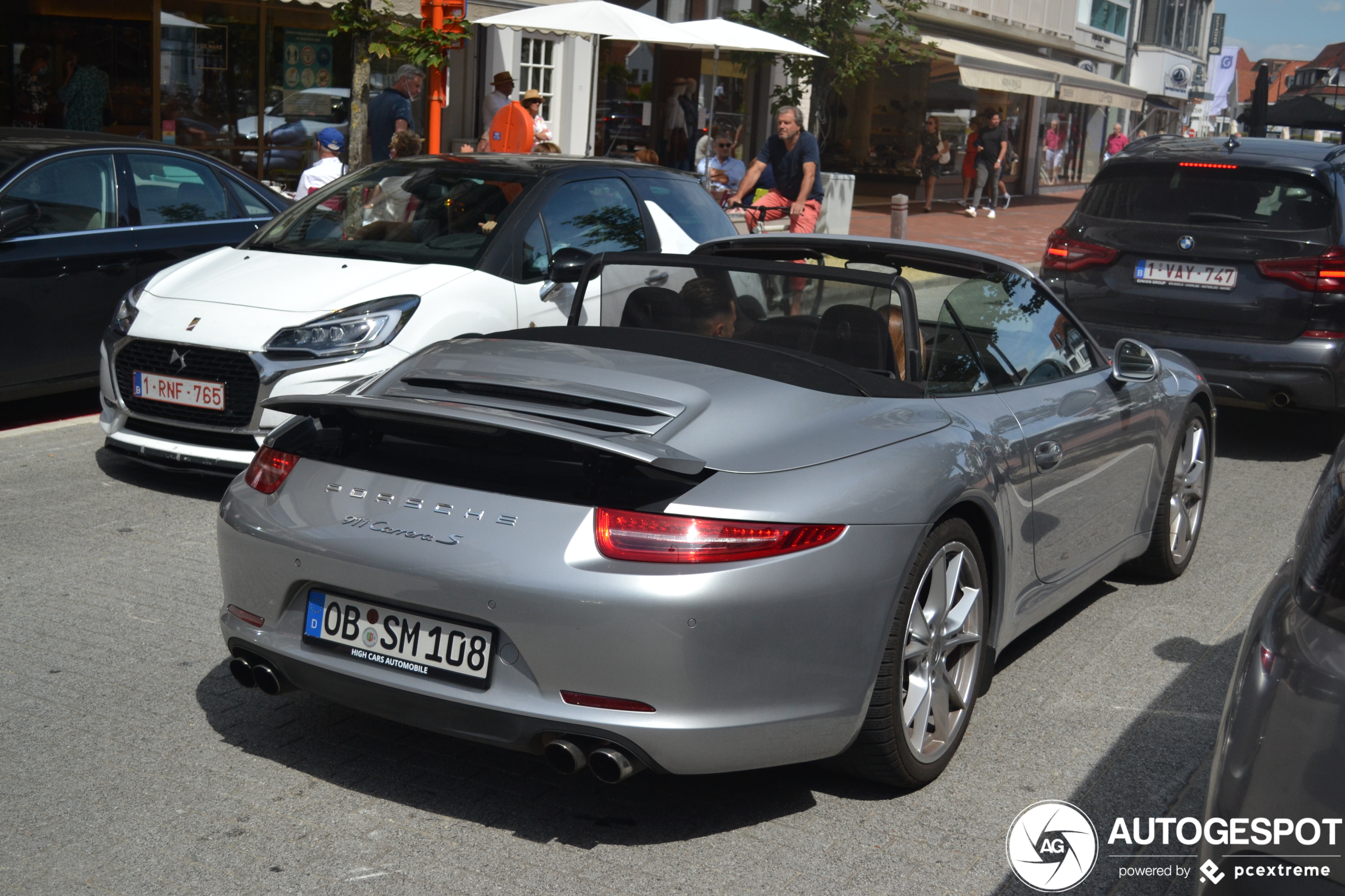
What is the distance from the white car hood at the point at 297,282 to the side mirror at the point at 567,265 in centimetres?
43

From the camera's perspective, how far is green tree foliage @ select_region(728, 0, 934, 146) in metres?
20.2

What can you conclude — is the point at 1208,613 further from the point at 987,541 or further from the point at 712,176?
the point at 712,176

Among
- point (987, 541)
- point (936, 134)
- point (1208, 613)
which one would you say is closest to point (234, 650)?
point (987, 541)

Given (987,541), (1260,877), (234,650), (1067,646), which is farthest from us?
(1067,646)

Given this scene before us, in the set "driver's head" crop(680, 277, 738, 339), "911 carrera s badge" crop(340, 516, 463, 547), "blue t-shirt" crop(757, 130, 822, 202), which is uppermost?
"blue t-shirt" crop(757, 130, 822, 202)

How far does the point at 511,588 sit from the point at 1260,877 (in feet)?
5.27

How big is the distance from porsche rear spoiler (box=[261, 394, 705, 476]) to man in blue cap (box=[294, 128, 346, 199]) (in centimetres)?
838

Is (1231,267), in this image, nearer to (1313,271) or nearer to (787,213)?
(1313,271)

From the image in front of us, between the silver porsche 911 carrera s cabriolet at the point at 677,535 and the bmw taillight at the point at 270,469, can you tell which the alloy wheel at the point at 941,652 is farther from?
the bmw taillight at the point at 270,469

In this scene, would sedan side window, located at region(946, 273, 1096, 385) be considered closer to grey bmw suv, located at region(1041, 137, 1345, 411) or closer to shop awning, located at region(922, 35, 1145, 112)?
grey bmw suv, located at region(1041, 137, 1345, 411)

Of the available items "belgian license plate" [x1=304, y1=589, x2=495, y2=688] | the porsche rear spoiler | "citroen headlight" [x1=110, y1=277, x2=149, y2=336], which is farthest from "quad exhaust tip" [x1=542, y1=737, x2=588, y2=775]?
"citroen headlight" [x1=110, y1=277, x2=149, y2=336]

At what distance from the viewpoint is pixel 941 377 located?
4.05 meters

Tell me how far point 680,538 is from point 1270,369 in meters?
6.29

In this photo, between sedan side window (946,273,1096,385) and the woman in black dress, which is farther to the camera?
the woman in black dress
